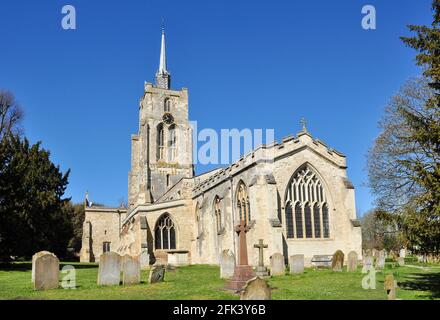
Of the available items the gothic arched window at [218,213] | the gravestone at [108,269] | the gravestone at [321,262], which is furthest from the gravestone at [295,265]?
the gothic arched window at [218,213]

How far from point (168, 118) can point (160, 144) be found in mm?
3096

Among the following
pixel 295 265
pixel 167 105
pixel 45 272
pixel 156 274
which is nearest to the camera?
pixel 45 272

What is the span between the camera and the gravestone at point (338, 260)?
18408 mm

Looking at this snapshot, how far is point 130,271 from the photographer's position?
1441 cm

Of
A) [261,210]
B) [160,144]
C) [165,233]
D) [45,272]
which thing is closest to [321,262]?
[261,210]

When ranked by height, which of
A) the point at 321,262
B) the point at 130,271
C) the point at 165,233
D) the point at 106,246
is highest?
the point at 165,233

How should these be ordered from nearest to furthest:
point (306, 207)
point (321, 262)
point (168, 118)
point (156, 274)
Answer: point (156, 274) < point (321, 262) < point (306, 207) < point (168, 118)

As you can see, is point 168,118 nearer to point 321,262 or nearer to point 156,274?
point 321,262

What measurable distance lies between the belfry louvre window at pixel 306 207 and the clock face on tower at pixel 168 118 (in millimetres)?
24749

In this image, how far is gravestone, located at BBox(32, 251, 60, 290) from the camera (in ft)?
41.9

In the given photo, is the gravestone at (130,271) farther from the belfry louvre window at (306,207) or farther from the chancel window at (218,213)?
the chancel window at (218,213)

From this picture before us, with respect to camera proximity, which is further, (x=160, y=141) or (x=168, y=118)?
(x=168, y=118)
